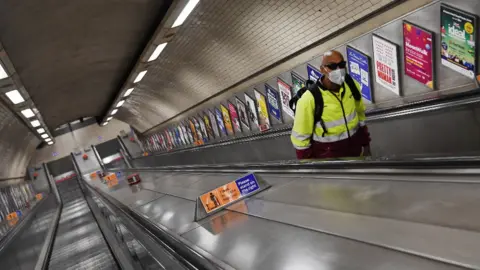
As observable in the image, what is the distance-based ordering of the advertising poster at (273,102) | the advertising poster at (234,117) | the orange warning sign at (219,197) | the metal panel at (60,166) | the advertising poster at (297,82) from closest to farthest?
the orange warning sign at (219,197), the advertising poster at (297,82), the advertising poster at (273,102), the advertising poster at (234,117), the metal panel at (60,166)

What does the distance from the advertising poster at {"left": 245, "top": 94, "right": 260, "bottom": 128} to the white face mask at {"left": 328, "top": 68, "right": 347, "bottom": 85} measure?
24.9 ft

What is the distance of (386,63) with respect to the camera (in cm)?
649

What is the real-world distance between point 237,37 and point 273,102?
1.97m

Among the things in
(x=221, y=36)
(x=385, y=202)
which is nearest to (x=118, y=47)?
(x=221, y=36)

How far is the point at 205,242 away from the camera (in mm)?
2910

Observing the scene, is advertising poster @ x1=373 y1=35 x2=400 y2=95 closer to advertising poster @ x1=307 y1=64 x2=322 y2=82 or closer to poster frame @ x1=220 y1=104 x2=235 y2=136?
advertising poster @ x1=307 y1=64 x2=322 y2=82

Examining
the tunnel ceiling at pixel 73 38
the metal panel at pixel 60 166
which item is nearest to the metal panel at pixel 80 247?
the tunnel ceiling at pixel 73 38

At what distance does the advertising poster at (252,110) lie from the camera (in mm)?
11358

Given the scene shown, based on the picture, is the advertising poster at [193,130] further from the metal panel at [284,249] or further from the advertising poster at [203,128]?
the metal panel at [284,249]

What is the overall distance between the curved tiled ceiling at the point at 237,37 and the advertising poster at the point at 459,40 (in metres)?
0.99

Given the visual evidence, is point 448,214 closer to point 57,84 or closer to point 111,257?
point 111,257

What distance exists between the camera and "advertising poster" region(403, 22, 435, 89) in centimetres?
564

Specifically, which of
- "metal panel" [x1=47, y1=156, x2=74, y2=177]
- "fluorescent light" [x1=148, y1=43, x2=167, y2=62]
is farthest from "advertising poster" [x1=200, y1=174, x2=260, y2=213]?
"metal panel" [x1=47, y1=156, x2=74, y2=177]

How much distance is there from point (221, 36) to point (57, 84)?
6640 millimetres
